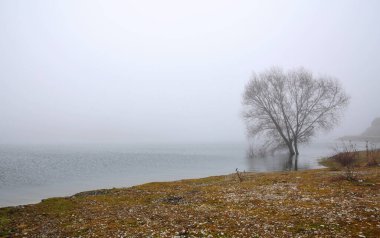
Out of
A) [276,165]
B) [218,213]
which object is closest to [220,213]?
[218,213]

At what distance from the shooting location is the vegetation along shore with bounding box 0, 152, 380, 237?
48.0 feet

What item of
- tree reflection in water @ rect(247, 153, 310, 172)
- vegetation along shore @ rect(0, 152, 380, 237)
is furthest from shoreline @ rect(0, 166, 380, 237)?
tree reflection in water @ rect(247, 153, 310, 172)

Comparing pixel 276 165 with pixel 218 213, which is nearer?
pixel 218 213

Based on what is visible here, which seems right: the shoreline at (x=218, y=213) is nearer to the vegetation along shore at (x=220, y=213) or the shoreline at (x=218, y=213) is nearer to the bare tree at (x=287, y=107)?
the vegetation along shore at (x=220, y=213)

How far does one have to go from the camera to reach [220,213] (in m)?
18.7

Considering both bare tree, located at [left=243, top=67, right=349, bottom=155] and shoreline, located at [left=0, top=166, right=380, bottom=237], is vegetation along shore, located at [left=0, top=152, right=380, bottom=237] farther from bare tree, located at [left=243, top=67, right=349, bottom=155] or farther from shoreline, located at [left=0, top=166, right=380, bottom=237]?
bare tree, located at [left=243, top=67, right=349, bottom=155]

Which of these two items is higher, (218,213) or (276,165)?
(276,165)

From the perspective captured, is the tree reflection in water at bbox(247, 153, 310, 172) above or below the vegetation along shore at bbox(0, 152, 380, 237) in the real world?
above

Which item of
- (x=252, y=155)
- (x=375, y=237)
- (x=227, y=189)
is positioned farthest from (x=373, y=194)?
(x=252, y=155)

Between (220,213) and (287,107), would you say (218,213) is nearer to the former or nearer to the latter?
(220,213)

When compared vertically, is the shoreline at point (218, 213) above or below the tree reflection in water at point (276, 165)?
below

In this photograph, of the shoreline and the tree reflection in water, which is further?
the tree reflection in water

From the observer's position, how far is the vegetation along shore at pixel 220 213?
48.0 feet

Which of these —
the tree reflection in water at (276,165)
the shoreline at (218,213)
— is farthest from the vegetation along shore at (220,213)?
the tree reflection in water at (276,165)
